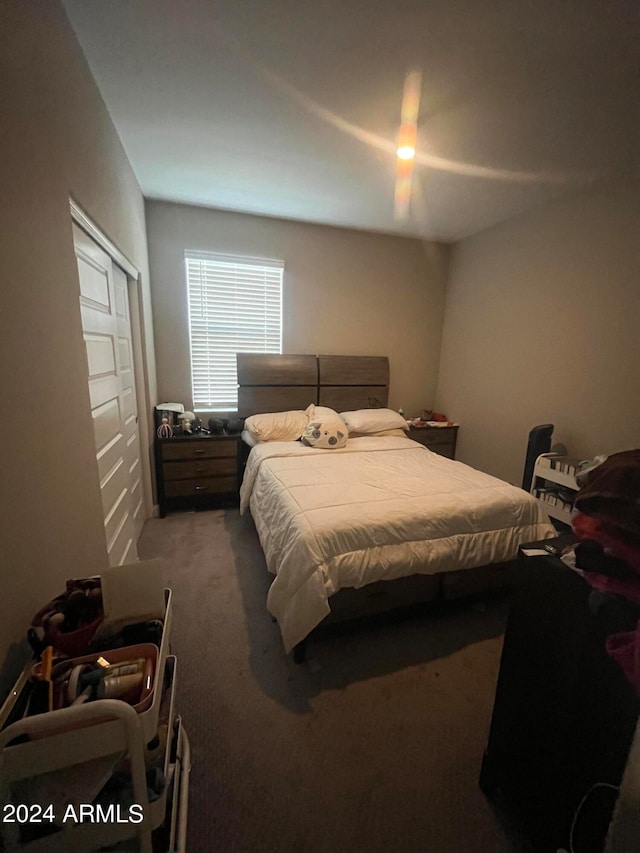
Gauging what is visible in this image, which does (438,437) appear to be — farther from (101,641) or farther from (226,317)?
(101,641)

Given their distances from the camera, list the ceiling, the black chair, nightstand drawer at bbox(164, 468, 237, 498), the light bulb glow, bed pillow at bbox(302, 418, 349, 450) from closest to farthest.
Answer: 1. the ceiling
2. the light bulb glow
3. the black chair
4. bed pillow at bbox(302, 418, 349, 450)
5. nightstand drawer at bbox(164, 468, 237, 498)

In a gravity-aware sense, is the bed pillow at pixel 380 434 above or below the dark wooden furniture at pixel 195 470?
above

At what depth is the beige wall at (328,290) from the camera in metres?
3.06

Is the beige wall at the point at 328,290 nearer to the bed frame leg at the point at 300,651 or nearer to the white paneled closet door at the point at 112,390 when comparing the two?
the white paneled closet door at the point at 112,390

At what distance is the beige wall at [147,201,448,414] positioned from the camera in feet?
10.0

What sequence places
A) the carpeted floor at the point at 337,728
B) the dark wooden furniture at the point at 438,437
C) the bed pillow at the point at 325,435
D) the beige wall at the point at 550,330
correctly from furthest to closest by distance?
the dark wooden furniture at the point at 438,437, the bed pillow at the point at 325,435, the beige wall at the point at 550,330, the carpeted floor at the point at 337,728

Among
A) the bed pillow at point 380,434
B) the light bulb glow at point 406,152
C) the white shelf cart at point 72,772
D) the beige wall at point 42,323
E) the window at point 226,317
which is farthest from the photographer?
the bed pillow at point 380,434

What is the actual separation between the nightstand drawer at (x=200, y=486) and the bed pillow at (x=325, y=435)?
839 millimetres

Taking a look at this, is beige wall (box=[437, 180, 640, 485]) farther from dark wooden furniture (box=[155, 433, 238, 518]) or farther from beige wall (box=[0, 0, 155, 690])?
beige wall (box=[0, 0, 155, 690])

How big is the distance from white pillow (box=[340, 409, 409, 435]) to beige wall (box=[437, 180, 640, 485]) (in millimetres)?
840

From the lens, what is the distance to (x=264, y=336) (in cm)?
347

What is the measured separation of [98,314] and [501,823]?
2.66m

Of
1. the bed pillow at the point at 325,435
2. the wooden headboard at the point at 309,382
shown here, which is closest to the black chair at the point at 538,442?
the bed pillow at the point at 325,435

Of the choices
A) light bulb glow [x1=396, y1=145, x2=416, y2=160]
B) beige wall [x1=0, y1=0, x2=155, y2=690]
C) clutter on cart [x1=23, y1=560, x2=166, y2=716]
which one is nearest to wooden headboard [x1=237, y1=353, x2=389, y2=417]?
light bulb glow [x1=396, y1=145, x2=416, y2=160]
